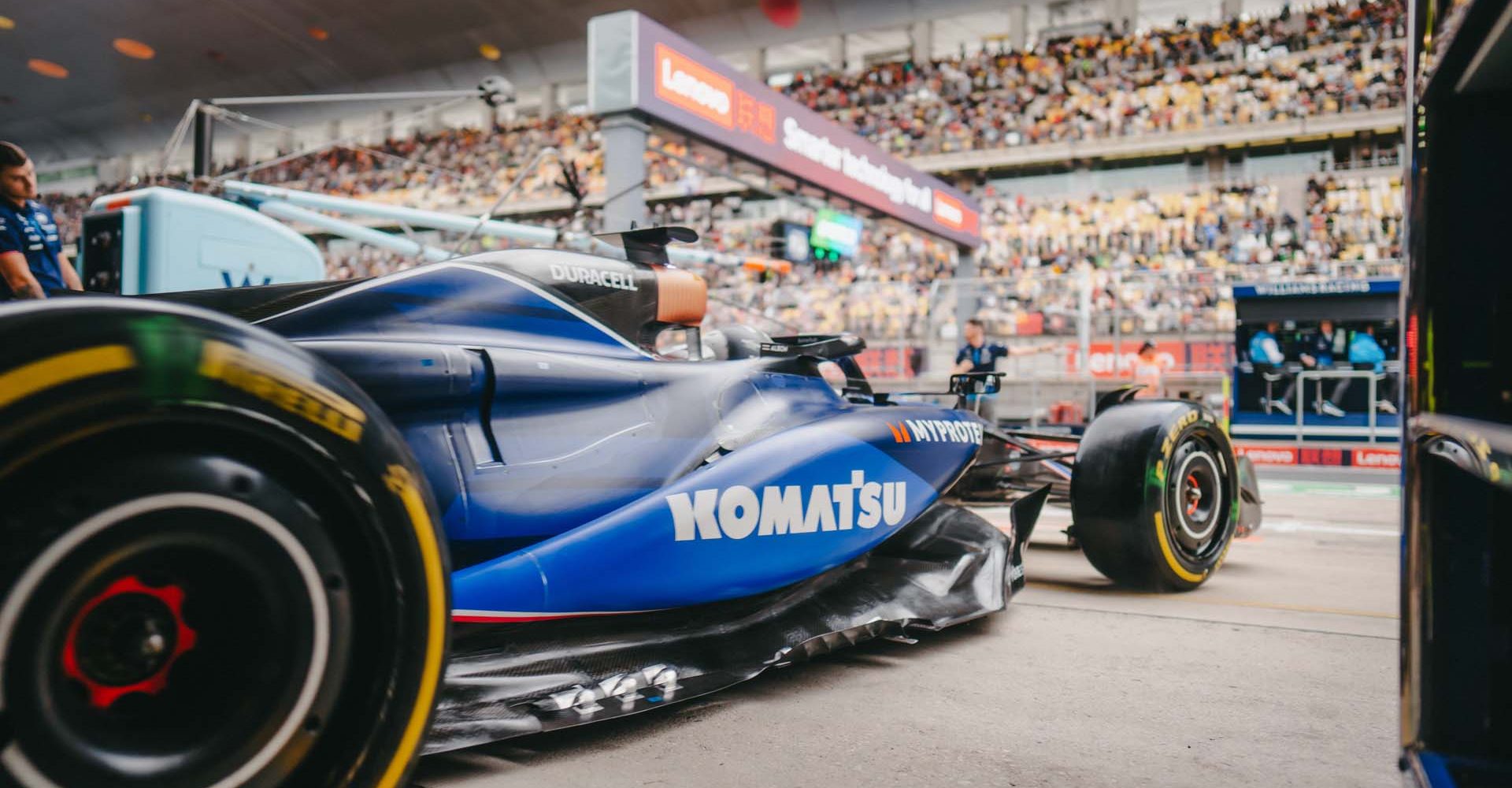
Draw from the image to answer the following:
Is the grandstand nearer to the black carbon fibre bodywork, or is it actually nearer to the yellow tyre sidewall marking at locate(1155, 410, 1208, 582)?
the yellow tyre sidewall marking at locate(1155, 410, 1208, 582)

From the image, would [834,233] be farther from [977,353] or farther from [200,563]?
[200,563]

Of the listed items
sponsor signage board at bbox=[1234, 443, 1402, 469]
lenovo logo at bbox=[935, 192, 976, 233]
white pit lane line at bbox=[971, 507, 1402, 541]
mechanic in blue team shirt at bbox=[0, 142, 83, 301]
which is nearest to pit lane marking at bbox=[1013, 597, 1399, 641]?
white pit lane line at bbox=[971, 507, 1402, 541]

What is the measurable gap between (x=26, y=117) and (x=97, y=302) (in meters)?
37.3

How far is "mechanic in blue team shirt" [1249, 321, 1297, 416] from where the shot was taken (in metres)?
12.7

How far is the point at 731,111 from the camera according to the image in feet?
28.1

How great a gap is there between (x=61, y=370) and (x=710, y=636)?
5.98 feet

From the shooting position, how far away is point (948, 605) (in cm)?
313

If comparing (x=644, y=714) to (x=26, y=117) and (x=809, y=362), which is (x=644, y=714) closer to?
(x=809, y=362)

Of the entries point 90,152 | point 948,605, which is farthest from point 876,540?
point 90,152

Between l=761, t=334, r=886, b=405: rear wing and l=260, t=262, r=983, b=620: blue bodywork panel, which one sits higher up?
l=761, t=334, r=886, b=405: rear wing

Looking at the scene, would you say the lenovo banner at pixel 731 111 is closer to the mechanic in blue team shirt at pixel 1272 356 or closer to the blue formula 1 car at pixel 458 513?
the blue formula 1 car at pixel 458 513

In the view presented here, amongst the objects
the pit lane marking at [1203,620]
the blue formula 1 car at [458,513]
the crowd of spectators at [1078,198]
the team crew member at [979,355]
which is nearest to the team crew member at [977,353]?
the team crew member at [979,355]

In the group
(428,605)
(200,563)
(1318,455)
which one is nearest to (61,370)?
(200,563)

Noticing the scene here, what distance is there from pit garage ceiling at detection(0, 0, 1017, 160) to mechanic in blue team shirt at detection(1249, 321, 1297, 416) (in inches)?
588
